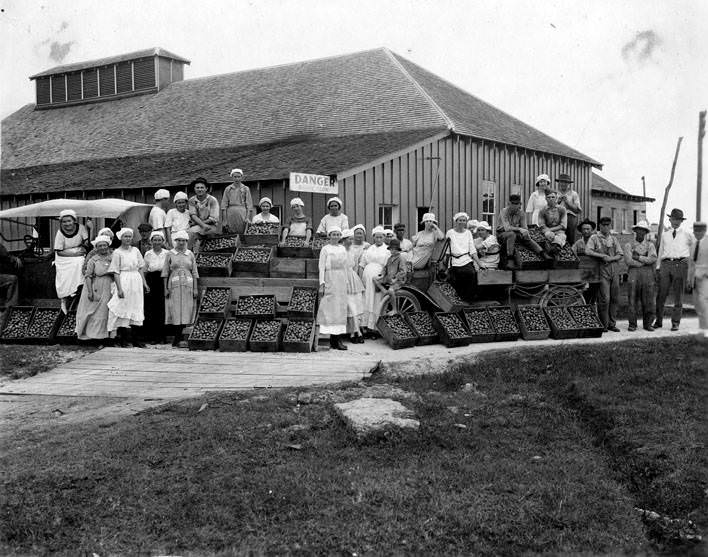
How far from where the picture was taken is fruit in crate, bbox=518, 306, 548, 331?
39.4 ft

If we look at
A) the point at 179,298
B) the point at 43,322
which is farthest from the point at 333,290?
the point at 43,322

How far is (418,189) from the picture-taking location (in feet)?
64.2

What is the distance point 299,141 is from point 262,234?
9.15 meters

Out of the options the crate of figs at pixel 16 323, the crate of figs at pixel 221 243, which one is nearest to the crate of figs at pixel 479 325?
the crate of figs at pixel 221 243

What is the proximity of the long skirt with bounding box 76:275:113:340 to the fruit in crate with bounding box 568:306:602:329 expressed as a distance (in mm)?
7760

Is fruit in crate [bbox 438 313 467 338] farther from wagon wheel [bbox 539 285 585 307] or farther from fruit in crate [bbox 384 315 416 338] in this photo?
wagon wheel [bbox 539 285 585 307]

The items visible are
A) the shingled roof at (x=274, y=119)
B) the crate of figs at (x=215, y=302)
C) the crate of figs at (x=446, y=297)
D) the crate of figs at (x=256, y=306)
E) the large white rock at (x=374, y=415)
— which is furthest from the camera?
the shingled roof at (x=274, y=119)

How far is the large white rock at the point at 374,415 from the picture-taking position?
6.65 metres

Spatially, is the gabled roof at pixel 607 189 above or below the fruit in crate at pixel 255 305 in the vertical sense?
above

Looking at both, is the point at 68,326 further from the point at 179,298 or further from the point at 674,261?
the point at 674,261

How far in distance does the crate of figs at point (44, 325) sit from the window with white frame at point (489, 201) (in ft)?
44.2

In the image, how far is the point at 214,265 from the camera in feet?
39.8

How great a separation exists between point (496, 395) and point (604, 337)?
186 inches

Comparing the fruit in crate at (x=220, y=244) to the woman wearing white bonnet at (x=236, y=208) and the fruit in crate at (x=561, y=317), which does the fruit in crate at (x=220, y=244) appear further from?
the fruit in crate at (x=561, y=317)
